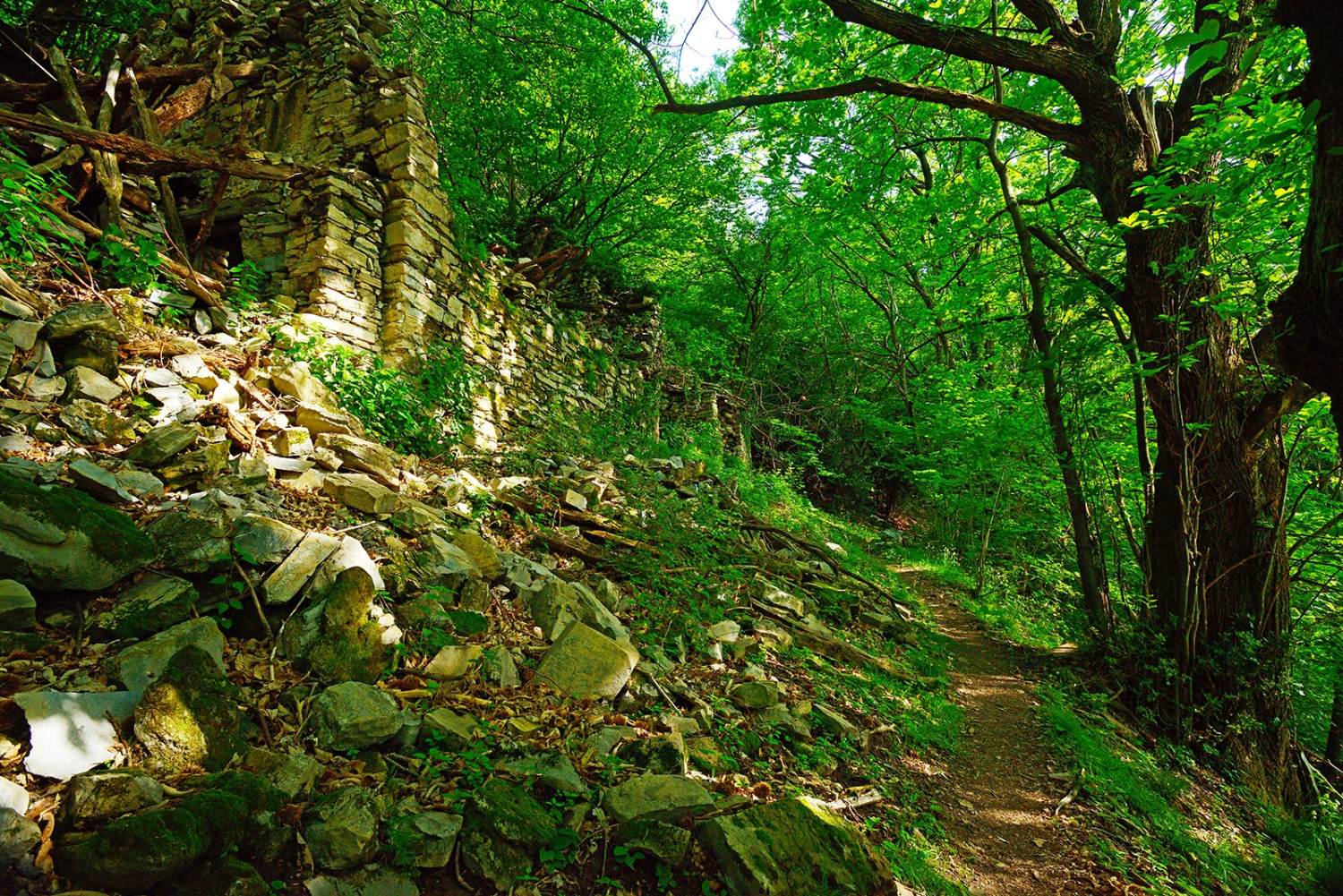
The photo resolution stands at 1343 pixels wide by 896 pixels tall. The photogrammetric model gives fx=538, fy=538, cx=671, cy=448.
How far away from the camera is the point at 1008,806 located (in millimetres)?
3641

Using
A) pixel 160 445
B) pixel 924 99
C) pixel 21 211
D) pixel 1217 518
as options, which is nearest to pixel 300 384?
pixel 160 445

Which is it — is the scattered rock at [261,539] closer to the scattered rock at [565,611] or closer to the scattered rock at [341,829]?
the scattered rock at [341,829]

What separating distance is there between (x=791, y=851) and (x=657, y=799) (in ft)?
1.87

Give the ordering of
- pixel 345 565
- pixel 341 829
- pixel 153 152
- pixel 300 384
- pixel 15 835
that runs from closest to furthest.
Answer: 1. pixel 15 835
2. pixel 341 829
3. pixel 345 565
4. pixel 300 384
5. pixel 153 152

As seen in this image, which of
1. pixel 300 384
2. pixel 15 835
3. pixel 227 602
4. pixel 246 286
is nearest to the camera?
pixel 15 835

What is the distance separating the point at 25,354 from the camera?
2877mm

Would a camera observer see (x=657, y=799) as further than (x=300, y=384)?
No

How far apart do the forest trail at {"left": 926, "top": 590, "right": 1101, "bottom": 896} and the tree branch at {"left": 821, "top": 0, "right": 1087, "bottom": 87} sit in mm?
6020

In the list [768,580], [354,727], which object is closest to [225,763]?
[354,727]

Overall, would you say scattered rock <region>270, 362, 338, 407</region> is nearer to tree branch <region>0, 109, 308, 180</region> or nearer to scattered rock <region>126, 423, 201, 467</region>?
scattered rock <region>126, 423, 201, 467</region>

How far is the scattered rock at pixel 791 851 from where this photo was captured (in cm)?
203

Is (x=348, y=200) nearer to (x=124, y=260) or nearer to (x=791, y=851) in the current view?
(x=124, y=260)

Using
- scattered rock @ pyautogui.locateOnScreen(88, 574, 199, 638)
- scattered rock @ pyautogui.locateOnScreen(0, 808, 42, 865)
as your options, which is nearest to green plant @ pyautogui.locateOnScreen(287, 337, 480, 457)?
scattered rock @ pyautogui.locateOnScreen(88, 574, 199, 638)

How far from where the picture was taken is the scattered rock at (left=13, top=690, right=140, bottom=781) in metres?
1.48
